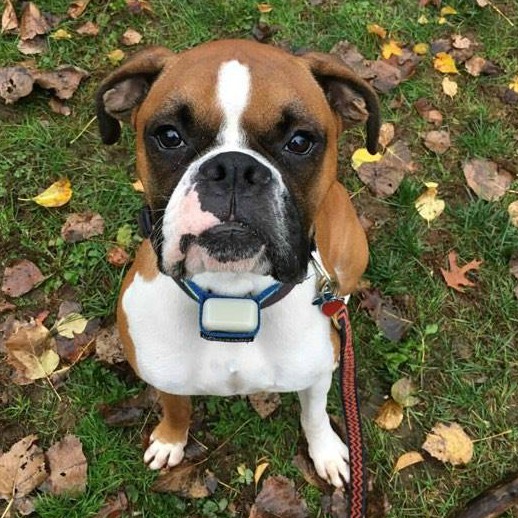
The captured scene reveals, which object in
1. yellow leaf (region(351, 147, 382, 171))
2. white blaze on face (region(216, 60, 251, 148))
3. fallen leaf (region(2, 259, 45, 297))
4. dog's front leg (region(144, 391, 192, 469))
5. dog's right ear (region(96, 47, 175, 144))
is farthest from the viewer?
yellow leaf (region(351, 147, 382, 171))

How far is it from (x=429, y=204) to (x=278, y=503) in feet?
6.17

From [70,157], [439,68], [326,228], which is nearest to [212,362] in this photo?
[326,228]

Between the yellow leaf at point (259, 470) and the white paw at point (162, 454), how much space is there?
0.37 meters

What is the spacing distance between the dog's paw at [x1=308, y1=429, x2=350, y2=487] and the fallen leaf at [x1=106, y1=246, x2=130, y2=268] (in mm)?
1378

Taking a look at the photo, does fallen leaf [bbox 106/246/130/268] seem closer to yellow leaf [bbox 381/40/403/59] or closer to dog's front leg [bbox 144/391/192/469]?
dog's front leg [bbox 144/391/192/469]

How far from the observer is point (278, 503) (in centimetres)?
335

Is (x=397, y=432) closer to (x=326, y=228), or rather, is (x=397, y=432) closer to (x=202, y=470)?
(x=202, y=470)

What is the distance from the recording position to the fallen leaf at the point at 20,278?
12.5 ft

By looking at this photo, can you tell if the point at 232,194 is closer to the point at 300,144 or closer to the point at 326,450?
the point at 300,144

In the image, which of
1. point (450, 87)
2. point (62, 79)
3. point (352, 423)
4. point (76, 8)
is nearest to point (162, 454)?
point (352, 423)

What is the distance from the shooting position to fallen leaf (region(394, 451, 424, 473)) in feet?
11.3

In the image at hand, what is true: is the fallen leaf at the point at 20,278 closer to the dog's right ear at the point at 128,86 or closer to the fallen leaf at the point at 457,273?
the dog's right ear at the point at 128,86

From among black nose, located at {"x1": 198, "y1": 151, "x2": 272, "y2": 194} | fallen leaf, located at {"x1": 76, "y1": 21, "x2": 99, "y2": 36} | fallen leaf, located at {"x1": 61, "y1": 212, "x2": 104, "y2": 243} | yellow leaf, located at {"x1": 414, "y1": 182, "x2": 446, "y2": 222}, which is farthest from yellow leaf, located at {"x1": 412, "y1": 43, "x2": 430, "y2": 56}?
black nose, located at {"x1": 198, "y1": 151, "x2": 272, "y2": 194}

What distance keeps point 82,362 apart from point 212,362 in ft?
4.25
